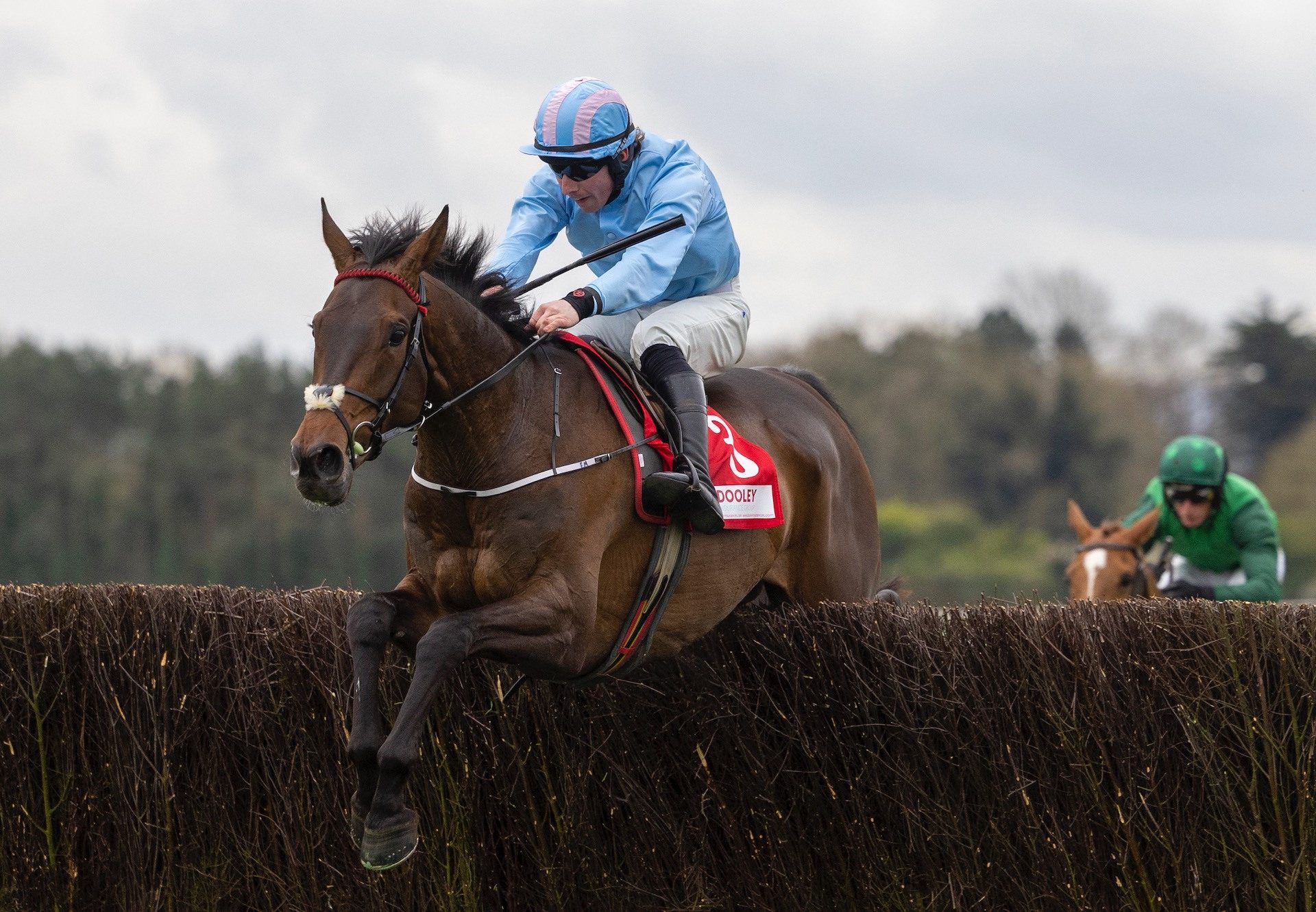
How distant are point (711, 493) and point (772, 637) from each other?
746 mm

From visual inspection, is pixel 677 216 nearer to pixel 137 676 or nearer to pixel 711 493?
pixel 711 493

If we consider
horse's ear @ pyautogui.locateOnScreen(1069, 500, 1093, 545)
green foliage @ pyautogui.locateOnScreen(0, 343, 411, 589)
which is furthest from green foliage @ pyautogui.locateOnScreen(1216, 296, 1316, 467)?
horse's ear @ pyautogui.locateOnScreen(1069, 500, 1093, 545)

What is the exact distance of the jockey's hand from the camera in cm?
491

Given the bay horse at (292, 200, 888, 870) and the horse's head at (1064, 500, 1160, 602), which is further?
the horse's head at (1064, 500, 1160, 602)

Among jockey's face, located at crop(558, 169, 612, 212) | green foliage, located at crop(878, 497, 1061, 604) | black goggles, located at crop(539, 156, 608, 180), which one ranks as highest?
black goggles, located at crop(539, 156, 608, 180)

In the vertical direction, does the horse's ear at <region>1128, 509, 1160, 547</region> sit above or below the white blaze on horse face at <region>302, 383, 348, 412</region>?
below

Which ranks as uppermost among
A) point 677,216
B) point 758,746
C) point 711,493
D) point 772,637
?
point 677,216

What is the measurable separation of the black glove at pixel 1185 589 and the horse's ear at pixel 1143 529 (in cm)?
35

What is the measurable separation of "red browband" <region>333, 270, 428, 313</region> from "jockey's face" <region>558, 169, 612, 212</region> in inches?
45.9

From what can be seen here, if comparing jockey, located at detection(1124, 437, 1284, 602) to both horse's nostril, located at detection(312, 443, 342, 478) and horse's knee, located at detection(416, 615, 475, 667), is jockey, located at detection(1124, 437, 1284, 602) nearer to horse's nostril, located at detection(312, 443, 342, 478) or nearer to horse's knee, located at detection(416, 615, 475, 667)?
horse's knee, located at detection(416, 615, 475, 667)

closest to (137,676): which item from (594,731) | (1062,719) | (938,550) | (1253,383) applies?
(594,731)

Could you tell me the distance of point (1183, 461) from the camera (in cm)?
912

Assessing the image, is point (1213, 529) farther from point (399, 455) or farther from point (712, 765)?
point (399, 455)

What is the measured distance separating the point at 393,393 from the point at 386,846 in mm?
1248
